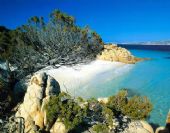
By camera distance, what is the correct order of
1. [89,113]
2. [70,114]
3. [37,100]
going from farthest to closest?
[37,100] < [89,113] < [70,114]

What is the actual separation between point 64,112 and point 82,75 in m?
16.6

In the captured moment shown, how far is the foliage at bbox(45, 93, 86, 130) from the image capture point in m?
13.5

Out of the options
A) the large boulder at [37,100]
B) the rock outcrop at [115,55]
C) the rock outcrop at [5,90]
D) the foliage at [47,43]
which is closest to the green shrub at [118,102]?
the large boulder at [37,100]

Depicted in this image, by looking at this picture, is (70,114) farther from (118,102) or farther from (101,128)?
(118,102)

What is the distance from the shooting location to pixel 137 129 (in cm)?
1405

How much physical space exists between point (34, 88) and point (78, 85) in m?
10.7

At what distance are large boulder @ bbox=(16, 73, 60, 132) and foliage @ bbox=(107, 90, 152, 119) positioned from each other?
3.43 m

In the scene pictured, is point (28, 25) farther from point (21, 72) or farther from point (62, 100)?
point (62, 100)

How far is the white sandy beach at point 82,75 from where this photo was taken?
26.1m

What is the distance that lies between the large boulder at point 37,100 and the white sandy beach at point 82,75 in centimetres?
718

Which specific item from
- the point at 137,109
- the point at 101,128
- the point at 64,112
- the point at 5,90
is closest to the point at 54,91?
the point at 64,112

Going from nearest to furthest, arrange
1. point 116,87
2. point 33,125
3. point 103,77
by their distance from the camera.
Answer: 1. point 33,125
2. point 116,87
3. point 103,77

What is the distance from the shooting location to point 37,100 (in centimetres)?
1509

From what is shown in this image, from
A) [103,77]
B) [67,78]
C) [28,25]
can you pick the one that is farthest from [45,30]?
[103,77]
